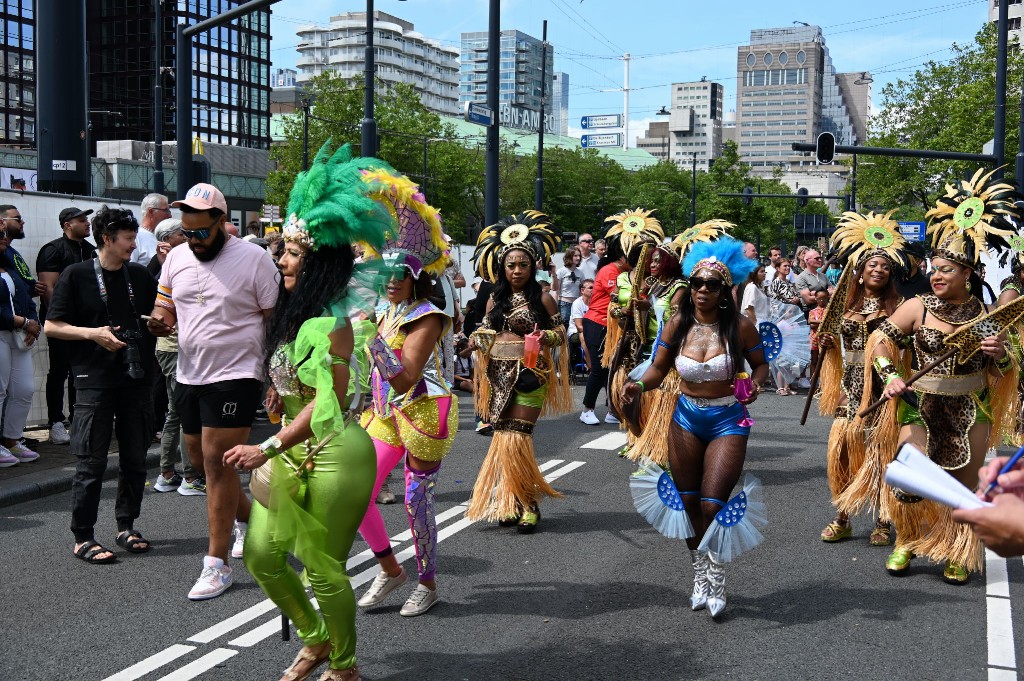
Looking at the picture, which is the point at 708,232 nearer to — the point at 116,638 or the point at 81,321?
the point at 81,321

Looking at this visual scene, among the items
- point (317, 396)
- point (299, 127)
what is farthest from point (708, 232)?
point (299, 127)

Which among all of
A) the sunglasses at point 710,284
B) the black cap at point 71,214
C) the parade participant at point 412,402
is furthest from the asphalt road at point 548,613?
the black cap at point 71,214

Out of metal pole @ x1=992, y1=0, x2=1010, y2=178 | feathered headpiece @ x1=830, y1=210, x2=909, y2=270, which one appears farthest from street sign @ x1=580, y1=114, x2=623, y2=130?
feathered headpiece @ x1=830, y1=210, x2=909, y2=270

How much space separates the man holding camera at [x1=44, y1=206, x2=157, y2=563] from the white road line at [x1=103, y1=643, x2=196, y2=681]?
5.33 ft

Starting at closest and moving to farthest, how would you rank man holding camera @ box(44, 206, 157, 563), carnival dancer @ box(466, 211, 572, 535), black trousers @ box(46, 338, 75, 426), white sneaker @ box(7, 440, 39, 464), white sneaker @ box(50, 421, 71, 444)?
man holding camera @ box(44, 206, 157, 563) → carnival dancer @ box(466, 211, 572, 535) → white sneaker @ box(7, 440, 39, 464) → black trousers @ box(46, 338, 75, 426) → white sneaker @ box(50, 421, 71, 444)

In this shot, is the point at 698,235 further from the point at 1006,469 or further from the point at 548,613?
the point at 1006,469

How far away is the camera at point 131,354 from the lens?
632 cm

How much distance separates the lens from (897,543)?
6.49 meters

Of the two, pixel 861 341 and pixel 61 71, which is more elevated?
pixel 61 71

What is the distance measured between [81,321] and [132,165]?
182 feet

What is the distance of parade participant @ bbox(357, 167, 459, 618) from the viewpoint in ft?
17.4

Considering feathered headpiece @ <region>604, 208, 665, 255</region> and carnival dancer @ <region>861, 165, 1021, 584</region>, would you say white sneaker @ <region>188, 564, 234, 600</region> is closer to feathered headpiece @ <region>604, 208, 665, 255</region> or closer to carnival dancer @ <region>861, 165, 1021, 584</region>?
carnival dancer @ <region>861, 165, 1021, 584</region>

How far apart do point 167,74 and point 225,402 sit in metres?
79.2

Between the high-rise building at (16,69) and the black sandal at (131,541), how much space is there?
7314 centimetres
